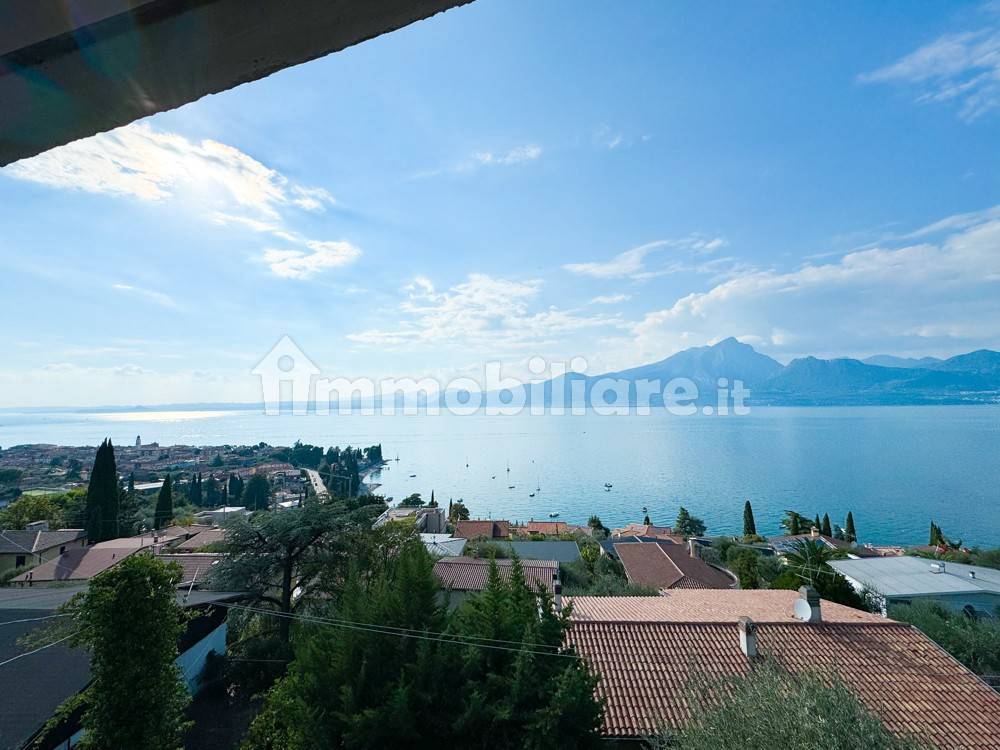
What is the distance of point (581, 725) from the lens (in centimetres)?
609

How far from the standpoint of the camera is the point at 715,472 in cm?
8038

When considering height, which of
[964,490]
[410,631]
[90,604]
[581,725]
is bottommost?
[964,490]

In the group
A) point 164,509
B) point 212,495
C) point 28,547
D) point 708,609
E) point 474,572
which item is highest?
point 708,609

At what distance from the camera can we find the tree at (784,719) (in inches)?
181

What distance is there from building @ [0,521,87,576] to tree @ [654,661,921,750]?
25387mm

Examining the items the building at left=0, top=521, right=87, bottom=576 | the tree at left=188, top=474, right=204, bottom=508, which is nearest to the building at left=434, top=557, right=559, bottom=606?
the building at left=0, top=521, right=87, bottom=576

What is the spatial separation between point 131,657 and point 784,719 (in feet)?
22.4

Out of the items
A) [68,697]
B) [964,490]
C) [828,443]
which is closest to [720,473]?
[964,490]

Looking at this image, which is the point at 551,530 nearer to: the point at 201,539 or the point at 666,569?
the point at 666,569

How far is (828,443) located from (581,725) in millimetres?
132253

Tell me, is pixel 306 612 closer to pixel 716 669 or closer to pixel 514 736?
pixel 514 736

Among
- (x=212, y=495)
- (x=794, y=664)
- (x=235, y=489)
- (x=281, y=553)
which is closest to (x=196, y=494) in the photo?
(x=212, y=495)

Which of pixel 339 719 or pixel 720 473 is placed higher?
pixel 339 719

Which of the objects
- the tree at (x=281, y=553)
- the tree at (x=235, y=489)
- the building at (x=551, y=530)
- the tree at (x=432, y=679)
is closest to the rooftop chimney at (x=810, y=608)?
the tree at (x=432, y=679)
